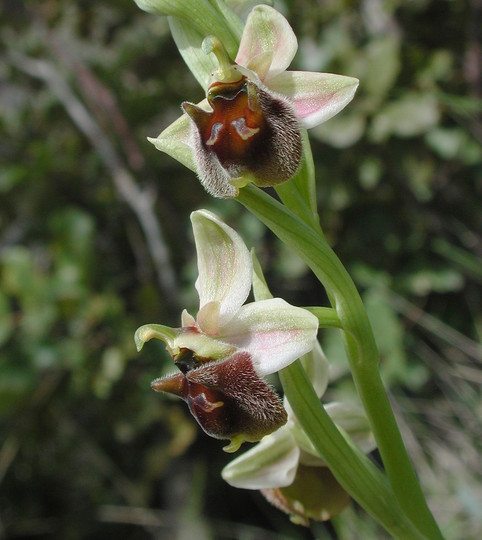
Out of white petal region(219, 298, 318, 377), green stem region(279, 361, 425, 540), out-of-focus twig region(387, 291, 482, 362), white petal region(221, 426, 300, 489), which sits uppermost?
white petal region(219, 298, 318, 377)

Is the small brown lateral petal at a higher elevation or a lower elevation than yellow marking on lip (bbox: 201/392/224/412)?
lower

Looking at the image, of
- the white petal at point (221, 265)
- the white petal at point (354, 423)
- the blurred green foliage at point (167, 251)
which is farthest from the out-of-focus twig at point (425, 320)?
the white petal at point (221, 265)

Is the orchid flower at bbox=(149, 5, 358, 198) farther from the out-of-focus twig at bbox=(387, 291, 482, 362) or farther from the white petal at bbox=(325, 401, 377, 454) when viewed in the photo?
the out-of-focus twig at bbox=(387, 291, 482, 362)

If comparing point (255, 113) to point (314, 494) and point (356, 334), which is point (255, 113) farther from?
point (314, 494)

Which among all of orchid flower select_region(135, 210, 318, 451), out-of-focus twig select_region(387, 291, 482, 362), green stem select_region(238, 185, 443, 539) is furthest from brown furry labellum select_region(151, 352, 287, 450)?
out-of-focus twig select_region(387, 291, 482, 362)

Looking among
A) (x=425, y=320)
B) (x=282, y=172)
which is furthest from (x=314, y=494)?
(x=425, y=320)

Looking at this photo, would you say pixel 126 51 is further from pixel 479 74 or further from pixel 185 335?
pixel 185 335

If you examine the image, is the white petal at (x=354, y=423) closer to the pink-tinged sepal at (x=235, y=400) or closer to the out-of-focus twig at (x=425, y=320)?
the pink-tinged sepal at (x=235, y=400)

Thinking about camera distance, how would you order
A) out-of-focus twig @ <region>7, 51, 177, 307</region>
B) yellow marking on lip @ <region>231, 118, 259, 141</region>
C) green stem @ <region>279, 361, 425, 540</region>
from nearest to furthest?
yellow marking on lip @ <region>231, 118, 259, 141</region>
green stem @ <region>279, 361, 425, 540</region>
out-of-focus twig @ <region>7, 51, 177, 307</region>
